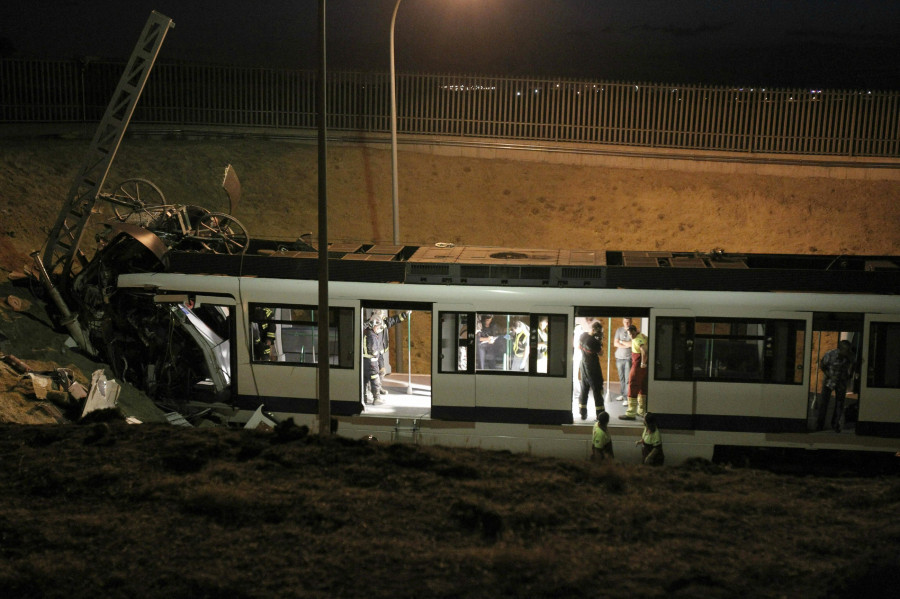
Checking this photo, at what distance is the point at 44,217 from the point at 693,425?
19049 millimetres

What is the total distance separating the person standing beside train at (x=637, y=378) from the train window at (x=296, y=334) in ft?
15.3

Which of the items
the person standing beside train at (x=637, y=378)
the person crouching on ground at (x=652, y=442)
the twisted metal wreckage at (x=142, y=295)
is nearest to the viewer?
the person crouching on ground at (x=652, y=442)

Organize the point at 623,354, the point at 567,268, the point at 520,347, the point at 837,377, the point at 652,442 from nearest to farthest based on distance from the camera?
the point at 652,442 < the point at 837,377 < the point at 520,347 < the point at 567,268 < the point at 623,354

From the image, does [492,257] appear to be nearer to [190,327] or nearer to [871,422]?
[190,327]

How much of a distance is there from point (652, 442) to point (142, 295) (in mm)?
9331

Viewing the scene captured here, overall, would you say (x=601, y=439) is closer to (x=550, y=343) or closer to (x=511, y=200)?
(x=550, y=343)

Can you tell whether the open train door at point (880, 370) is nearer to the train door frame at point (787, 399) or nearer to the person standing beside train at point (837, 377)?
the person standing beside train at point (837, 377)

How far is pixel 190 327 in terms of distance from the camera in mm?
13664

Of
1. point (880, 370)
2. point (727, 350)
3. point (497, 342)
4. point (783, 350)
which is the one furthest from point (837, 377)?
point (497, 342)

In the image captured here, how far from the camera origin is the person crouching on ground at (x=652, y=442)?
1155 cm

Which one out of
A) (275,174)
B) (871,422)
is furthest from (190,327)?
(275,174)

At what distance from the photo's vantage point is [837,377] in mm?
12133

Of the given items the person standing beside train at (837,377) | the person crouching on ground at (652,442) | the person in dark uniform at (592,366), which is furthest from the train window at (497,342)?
the person standing beside train at (837,377)

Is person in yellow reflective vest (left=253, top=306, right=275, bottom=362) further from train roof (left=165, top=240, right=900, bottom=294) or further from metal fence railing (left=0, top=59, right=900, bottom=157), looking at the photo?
metal fence railing (left=0, top=59, right=900, bottom=157)
